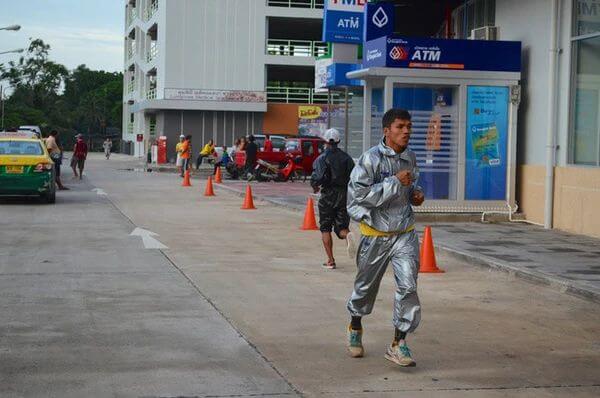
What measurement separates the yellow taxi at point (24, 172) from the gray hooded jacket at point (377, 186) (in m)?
15.9

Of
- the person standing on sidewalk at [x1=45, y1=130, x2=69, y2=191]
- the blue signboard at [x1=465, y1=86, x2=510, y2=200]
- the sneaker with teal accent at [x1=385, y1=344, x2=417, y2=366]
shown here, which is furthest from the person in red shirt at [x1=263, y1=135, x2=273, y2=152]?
the sneaker with teal accent at [x1=385, y1=344, x2=417, y2=366]

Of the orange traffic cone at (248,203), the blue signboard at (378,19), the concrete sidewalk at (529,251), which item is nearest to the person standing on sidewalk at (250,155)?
the orange traffic cone at (248,203)

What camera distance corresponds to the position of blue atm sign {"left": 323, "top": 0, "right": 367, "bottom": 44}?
84.8ft

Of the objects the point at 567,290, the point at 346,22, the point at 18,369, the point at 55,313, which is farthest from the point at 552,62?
the point at 18,369

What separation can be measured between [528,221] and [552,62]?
10.6 feet

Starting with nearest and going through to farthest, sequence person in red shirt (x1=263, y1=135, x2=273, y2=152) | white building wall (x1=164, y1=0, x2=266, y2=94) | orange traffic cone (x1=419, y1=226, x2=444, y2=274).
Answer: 1. orange traffic cone (x1=419, y1=226, x2=444, y2=274)
2. person in red shirt (x1=263, y1=135, x2=273, y2=152)
3. white building wall (x1=164, y1=0, x2=266, y2=94)

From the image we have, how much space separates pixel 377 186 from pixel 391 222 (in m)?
0.30

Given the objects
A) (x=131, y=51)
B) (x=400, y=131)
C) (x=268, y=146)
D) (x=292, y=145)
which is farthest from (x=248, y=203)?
(x=131, y=51)

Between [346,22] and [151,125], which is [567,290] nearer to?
[346,22]

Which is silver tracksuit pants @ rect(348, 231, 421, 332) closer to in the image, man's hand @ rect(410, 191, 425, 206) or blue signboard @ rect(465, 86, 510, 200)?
man's hand @ rect(410, 191, 425, 206)

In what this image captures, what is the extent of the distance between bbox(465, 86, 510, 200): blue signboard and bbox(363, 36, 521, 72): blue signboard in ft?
1.62

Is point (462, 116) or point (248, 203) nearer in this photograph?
point (462, 116)

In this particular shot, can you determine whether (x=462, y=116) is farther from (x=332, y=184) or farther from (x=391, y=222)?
(x=391, y=222)

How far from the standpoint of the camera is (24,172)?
21.5 m
